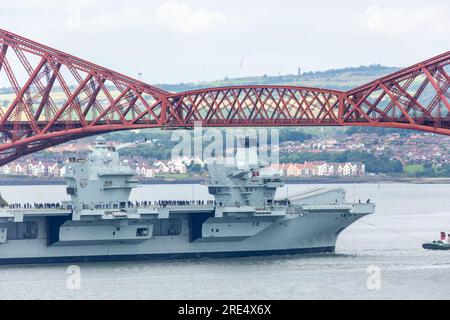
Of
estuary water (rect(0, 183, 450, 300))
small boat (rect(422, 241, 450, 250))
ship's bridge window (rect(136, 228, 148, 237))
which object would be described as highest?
ship's bridge window (rect(136, 228, 148, 237))

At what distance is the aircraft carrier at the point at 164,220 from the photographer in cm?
7569

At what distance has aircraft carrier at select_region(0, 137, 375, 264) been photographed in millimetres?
75688

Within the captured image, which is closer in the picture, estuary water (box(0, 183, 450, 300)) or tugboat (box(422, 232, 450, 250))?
estuary water (box(0, 183, 450, 300))

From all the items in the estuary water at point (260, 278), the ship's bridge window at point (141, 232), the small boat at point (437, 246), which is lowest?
the estuary water at point (260, 278)

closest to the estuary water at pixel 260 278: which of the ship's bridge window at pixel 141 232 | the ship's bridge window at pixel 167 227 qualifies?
the ship's bridge window at pixel 141 232

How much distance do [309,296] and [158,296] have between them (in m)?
7.35

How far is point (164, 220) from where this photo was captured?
7856cm

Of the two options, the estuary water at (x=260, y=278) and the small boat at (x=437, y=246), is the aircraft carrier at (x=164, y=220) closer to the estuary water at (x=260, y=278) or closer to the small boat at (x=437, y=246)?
the estuary water at (x=260, y=278)

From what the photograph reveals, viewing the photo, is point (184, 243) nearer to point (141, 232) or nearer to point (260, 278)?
point (141, 232)

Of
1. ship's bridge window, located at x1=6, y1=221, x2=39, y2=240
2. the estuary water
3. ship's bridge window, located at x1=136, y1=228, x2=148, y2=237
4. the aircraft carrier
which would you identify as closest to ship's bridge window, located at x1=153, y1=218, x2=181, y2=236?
the aircraft carrier

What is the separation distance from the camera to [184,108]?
103 m

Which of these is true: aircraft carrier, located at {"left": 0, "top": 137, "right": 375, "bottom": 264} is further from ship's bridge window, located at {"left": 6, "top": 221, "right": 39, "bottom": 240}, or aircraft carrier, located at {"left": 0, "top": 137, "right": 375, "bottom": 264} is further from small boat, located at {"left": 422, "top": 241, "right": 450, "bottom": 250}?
small boat, located at {"left": 422, "top": 241, "right": 450, "bottom": 250}

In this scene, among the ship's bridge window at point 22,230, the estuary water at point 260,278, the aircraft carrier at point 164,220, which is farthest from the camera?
the aircraft carrier at point 164,220
